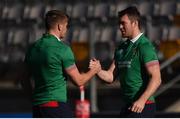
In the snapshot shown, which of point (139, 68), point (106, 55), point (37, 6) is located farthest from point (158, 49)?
point (139, 68)

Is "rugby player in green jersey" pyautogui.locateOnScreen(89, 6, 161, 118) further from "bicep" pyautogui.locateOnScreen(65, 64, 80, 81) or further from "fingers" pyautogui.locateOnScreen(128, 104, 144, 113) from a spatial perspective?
"bicep" pyautogui.locateOnScreen(65, 64, 80, 81)

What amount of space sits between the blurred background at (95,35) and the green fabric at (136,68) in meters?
6.25

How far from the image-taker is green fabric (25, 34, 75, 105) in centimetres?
389

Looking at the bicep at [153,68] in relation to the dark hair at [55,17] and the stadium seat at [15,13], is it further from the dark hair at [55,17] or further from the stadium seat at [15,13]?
the stadium seat at [15,13]

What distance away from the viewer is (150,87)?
3865 mm

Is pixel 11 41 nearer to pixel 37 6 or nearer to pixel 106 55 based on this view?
pixel 37 6

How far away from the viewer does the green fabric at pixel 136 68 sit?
4016mm

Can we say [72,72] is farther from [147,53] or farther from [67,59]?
[147,53]

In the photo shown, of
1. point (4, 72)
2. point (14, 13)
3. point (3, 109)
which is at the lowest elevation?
point (3, 109)

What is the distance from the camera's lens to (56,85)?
3902 millimetres

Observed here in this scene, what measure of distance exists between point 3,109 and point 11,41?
133 centimetres

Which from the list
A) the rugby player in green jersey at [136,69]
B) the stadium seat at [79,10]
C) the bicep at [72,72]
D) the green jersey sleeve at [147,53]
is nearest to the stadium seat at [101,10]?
the stadium seat at [79,10]

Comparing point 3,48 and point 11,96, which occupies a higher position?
point 3,48

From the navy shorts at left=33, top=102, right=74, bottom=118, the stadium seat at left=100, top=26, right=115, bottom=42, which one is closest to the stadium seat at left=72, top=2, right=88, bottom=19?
the stadium seat at left=100, top=26, right=115, bottom=42
